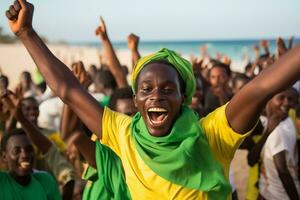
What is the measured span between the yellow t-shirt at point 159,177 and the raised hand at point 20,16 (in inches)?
24.8

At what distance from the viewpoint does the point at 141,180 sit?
7.58 feet

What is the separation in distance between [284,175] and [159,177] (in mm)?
2194

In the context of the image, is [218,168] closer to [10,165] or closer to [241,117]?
[241,117]

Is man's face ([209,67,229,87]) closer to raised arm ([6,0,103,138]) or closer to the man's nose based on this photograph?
raised arm ([6,0,103,138])

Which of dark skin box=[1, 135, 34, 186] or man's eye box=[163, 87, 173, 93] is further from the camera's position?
dark skin box=[1, 135, 34, 186]

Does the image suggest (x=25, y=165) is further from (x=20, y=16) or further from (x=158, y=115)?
(x=158, y=115)

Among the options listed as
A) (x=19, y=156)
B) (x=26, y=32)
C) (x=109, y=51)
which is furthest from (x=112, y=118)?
(x=109, y=51)

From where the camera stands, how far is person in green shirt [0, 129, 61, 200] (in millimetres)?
3443

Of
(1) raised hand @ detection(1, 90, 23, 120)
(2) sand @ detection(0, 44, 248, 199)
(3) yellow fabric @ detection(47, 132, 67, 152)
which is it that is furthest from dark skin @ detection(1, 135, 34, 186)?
(2) sand @ detection(0, 44, 248, 199)

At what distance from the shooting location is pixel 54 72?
2.52m

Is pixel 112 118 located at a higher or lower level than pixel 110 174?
higher

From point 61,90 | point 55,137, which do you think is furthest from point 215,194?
point 55,137

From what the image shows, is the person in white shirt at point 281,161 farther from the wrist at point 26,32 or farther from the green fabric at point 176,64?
the wrist at point 26,32

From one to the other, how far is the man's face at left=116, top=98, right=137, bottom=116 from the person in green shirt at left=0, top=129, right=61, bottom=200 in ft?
2.03
